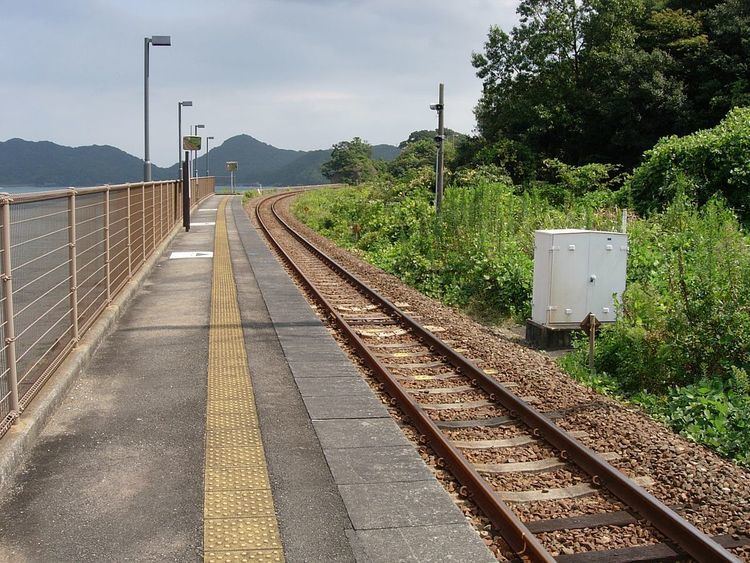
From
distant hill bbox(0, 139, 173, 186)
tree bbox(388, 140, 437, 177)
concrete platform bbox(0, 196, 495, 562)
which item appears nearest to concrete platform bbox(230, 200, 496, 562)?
concrete platform bbox(0, 196, 495, 562)

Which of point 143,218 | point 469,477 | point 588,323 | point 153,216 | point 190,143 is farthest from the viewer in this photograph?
point 190,143

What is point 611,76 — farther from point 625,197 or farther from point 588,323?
point 588,323

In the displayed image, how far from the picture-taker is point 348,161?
10269 cm

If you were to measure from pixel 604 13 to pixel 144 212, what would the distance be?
1169 inches

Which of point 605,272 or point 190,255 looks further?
point 190,255

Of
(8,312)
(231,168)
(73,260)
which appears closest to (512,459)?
(8,312)

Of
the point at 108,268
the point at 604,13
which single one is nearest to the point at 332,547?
the point at 108,268

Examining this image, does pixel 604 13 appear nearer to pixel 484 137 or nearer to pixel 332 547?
pixel 484 137

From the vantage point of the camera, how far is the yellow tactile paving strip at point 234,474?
4.21m

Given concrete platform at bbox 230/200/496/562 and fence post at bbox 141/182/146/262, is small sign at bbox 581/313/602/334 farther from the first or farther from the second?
fence post at bbox 141/182/146/262

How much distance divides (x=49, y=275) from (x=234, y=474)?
2.92 meters

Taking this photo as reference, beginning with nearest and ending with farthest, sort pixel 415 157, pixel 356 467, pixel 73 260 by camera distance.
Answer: pixel 356 467 → pixel 73 260 → pixel 415 157

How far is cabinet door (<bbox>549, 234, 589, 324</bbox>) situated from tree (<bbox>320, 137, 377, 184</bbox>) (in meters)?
81.7

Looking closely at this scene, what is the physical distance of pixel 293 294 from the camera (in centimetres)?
1374
